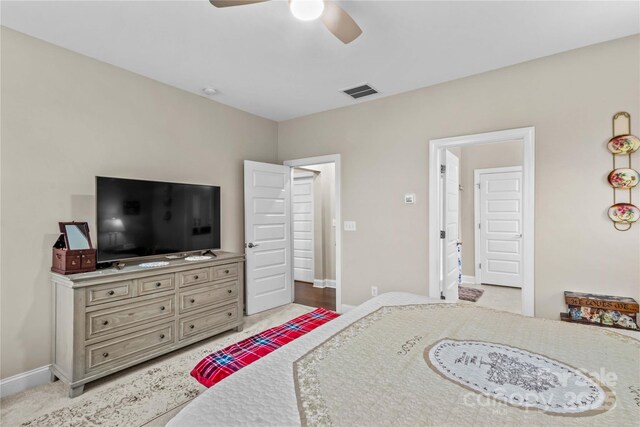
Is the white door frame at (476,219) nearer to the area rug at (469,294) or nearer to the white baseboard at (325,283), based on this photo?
the area rug at (469,294)

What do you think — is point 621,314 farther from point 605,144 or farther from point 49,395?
point 49,395

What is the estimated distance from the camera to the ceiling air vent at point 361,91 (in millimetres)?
3404

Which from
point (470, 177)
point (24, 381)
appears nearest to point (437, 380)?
point (24, 381)

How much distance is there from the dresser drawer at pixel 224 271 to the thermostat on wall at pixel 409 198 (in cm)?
205

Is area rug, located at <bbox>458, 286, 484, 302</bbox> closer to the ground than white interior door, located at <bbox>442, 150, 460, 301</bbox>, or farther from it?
closer to the ground

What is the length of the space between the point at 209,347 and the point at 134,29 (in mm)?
2788

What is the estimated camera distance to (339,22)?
6.11 feet

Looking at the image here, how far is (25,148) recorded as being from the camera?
235cm

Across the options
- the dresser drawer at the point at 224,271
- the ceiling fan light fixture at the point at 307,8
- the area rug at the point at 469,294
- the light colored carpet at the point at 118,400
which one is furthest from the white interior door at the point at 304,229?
the ceiling fan light fixture at the point at 307,8

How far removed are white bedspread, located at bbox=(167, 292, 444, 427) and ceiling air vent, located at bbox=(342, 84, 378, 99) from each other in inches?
115

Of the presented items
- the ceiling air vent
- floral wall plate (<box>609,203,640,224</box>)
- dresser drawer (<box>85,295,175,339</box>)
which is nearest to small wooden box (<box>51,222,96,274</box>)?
dresser drawer (<box>85,295,175,339</box>)

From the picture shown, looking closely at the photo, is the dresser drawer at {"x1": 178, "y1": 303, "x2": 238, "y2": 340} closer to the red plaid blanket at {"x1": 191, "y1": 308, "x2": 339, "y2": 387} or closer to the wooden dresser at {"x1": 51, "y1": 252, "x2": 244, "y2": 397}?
the wooden dresser at {"x1": 51, "y1": 252, "x2": 244, "y2": 397}

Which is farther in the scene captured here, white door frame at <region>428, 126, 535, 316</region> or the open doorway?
the open doorway

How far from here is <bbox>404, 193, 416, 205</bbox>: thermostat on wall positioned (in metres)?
3.48
